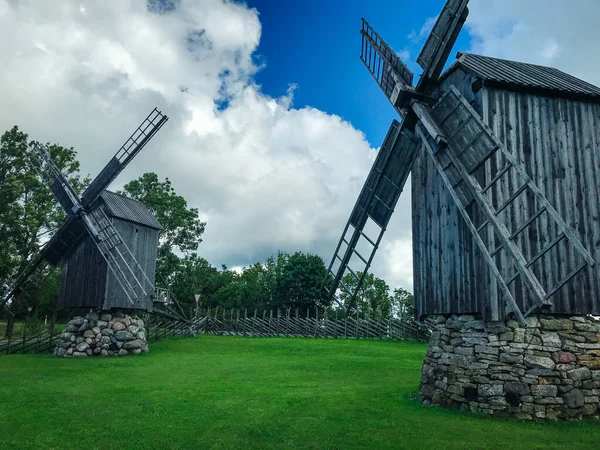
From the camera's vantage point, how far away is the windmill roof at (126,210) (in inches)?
954

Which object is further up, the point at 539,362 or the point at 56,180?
the point at 56,180

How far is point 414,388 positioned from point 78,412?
849 centimetres

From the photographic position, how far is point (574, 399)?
30.5ft

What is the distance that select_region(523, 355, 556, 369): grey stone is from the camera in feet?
30.6

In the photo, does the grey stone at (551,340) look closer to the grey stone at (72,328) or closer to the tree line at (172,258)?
the tree line at (172,258)

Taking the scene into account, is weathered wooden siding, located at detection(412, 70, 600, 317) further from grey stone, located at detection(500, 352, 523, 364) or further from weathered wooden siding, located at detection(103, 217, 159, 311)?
weathered wooden siding, located at detection(103, 217, 159, 311)

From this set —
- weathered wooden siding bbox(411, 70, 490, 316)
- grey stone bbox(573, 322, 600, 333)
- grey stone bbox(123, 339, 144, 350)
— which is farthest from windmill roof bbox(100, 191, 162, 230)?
grey stone bbox(573, 322, 600, 333)

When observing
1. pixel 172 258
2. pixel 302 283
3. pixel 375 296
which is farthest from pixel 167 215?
pixel 375 296

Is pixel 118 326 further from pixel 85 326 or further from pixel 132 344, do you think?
pixel 85 326

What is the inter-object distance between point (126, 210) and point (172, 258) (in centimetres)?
1996

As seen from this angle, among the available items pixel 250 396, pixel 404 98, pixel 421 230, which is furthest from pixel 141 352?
pixel 404 98

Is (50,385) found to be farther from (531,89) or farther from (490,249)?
(531,89)

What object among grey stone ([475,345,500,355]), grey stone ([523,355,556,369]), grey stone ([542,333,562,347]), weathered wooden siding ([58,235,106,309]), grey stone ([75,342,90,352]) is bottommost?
grey stone ([75,342,90,352])

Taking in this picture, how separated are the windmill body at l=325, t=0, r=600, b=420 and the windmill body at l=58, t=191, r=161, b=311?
16698 mm
